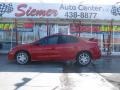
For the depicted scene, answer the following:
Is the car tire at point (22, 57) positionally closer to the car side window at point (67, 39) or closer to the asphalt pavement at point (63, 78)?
the asphalt pavement at point (63, 78)

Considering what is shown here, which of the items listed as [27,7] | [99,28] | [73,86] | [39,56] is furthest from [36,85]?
[99,28]

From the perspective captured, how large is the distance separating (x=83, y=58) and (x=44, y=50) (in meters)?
2.02

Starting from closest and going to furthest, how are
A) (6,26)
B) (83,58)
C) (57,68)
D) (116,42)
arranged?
1. (57,68)
2. (83,58)
3. (6,26)
4. (116,42)

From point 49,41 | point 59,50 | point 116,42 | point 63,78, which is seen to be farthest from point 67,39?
point 116,42

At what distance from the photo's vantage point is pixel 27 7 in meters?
25.1

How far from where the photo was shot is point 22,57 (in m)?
21.2

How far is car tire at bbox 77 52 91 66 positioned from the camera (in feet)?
68.7

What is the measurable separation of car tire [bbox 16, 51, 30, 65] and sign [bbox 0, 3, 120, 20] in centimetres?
448

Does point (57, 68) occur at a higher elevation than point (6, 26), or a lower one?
lower

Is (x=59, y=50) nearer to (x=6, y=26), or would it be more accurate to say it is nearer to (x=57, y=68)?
(x=57, y=68)

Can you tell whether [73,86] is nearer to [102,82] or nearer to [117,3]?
[102,82]

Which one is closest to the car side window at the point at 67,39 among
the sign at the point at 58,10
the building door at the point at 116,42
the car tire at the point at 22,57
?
the car tire at the point at 22,57

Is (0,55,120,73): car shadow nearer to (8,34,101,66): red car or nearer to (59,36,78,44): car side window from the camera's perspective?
(8,34,101,66): red car

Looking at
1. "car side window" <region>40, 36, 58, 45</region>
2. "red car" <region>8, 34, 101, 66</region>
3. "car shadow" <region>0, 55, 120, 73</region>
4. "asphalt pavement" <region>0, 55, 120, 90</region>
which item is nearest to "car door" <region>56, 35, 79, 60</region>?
"red car" <region>8, 34, 101, 66</region>
